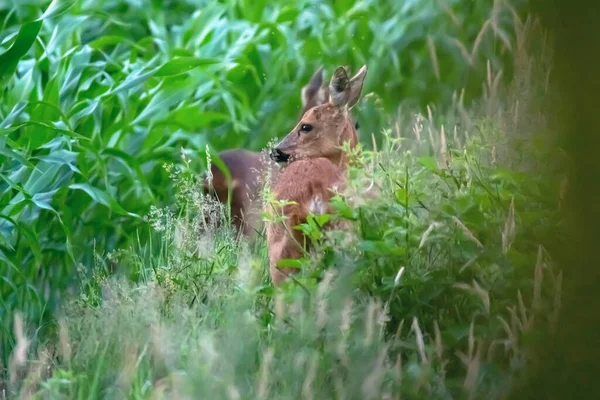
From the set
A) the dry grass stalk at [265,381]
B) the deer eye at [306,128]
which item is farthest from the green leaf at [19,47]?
the dry grass stalk at [265,381]

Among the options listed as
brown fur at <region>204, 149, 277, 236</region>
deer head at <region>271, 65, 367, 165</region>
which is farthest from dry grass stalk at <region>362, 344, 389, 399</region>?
brown fur at <region>204, 149, 277, 236</region>

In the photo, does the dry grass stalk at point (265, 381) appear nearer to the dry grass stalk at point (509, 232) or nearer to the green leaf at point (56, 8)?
the dry grass stalk at point (509, 232)

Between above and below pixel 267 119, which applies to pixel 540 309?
above

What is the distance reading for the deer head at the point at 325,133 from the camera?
3996 millimetres

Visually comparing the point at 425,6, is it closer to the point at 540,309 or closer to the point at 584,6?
the point at 540,309

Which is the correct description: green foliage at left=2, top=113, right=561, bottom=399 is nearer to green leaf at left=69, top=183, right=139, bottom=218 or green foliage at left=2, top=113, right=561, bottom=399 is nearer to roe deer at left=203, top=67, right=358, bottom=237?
green leaf at left=69, top=183, right=139, bottom=218

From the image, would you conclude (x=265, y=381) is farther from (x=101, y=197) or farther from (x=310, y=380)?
(x=101, y=197)

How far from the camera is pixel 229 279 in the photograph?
3613mm

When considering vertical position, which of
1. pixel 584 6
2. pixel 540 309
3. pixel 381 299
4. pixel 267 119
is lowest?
pixel 267 119

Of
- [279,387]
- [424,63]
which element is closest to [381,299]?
[279,387]

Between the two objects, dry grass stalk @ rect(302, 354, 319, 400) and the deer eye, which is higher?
the deer eye

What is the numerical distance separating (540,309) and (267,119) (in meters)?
3.04

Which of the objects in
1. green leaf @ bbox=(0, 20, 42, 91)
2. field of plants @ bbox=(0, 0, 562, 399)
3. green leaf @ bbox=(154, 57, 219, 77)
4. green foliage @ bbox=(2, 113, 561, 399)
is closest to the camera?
green foliage @ bbox=(2, 113, 561, 399)

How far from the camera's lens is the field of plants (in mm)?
2818
